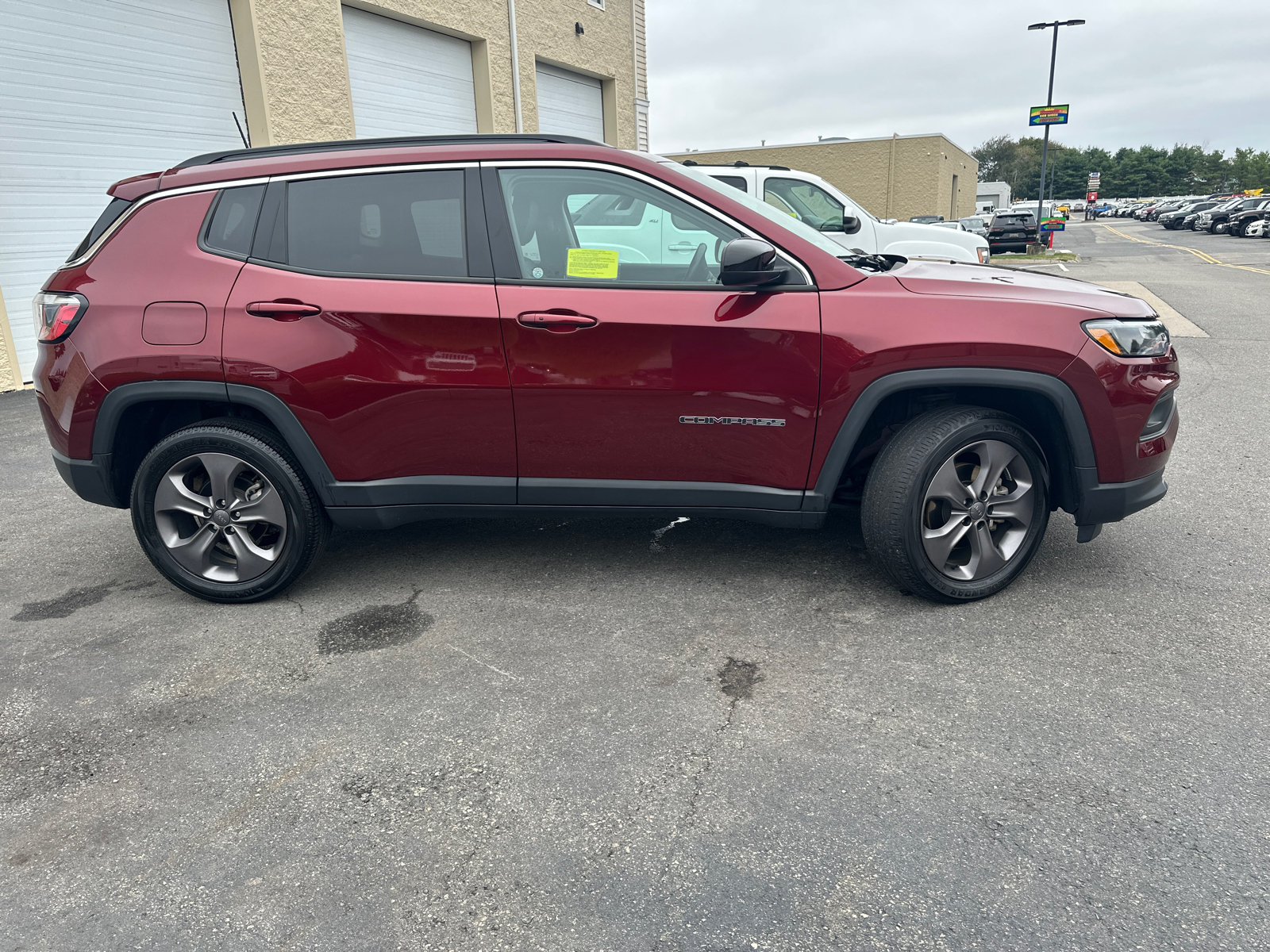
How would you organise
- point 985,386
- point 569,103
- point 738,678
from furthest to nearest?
point 569,103 → point 985,386 → point 738,678

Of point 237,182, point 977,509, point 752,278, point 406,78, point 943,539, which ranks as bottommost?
point 943,539

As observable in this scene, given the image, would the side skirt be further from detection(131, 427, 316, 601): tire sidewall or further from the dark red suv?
detection(131, 427, 316, 601): tire sidewall

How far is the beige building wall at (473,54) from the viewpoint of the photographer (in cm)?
1024

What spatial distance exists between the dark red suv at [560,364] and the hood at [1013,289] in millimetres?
20

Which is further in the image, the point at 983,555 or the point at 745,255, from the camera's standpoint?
the point at 983,555

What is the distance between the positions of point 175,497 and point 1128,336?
384 centimetres

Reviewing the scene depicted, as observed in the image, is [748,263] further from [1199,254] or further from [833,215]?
[1199,254]

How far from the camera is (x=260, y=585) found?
3.68 m

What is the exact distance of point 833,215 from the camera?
9.47m

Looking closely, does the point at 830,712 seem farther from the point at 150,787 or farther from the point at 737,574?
the point at 150,787

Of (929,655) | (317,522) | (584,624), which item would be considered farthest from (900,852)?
(317,522)

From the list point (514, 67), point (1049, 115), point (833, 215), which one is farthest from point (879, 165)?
point (833, 215)

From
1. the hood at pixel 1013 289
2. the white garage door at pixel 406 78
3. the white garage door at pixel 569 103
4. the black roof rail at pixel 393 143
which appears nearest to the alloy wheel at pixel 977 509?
the hood at pixel 1013 289

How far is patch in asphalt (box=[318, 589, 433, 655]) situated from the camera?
3361 mm
